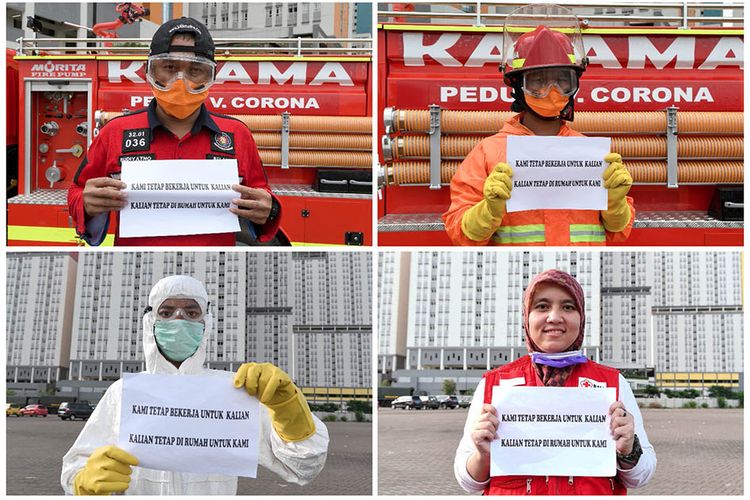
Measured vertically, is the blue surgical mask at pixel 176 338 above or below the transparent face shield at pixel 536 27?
below

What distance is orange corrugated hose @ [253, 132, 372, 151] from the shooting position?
652 cm

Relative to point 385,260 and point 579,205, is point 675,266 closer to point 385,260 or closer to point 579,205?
point 385,260

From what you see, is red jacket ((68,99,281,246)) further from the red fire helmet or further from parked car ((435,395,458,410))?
parked car ((435,395,458,410))

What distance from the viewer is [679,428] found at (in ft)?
38.1

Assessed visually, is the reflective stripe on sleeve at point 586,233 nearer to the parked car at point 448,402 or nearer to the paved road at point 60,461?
the paved road at point 60,461

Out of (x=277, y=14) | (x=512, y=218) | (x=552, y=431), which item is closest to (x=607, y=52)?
(x=512, y=218)

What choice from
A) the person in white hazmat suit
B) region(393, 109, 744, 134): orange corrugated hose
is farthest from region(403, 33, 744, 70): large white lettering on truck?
the person in white hazmat suit

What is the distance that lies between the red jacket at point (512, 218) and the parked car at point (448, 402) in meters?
3.13

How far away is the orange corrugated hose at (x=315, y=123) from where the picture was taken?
255 inches

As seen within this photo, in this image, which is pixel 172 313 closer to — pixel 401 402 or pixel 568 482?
pixel 568 482

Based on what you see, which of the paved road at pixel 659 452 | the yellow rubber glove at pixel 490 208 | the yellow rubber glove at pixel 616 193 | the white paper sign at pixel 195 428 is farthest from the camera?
the paved road at pixel 659 452

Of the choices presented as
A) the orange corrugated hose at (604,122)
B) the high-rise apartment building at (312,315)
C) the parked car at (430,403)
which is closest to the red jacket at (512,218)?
the orange corrugated hose at (604,122)

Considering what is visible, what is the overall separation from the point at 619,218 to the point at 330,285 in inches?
189

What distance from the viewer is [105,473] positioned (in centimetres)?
296
